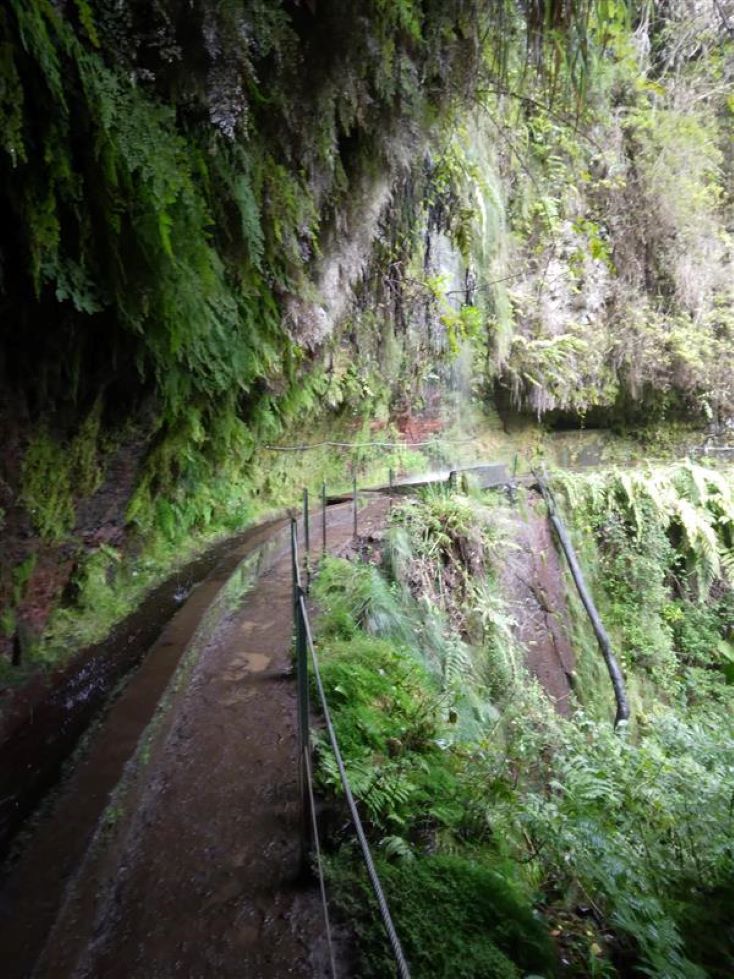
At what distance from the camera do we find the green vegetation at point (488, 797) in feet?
7.08

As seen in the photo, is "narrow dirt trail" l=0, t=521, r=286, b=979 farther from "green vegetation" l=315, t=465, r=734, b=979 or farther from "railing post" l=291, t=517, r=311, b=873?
"green vegetation" l=315, t=465, r=734, b=979

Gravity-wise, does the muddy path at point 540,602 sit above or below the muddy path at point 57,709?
below

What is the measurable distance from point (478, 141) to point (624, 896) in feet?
20.6

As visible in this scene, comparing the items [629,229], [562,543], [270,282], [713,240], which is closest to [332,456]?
[562,543]

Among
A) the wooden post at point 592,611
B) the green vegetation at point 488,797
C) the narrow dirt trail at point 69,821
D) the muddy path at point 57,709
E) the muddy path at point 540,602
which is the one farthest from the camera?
the muddy path at point 540,602

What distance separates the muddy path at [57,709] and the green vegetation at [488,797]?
5.34 feet

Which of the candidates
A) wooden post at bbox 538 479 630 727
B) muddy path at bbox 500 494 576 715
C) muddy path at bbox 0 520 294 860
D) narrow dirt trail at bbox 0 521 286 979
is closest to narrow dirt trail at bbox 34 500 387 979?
narrow dirt trail at bbox 0 521 286 979

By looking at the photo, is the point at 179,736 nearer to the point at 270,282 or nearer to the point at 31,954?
the point at 31,954

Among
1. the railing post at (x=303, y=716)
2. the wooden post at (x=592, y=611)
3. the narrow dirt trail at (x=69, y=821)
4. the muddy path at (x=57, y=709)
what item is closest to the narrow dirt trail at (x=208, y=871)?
the narrow dirt trail at (x=69, y=821)

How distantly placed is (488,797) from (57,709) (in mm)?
3047

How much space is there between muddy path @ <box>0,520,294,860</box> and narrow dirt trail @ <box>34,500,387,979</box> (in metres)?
0.63

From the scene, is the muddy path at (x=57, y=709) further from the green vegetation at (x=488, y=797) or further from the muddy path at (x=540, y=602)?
the muddy path at (x=540, y=602)

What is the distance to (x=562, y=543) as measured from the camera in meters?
10.2

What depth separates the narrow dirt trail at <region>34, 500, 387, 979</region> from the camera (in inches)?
85.5
